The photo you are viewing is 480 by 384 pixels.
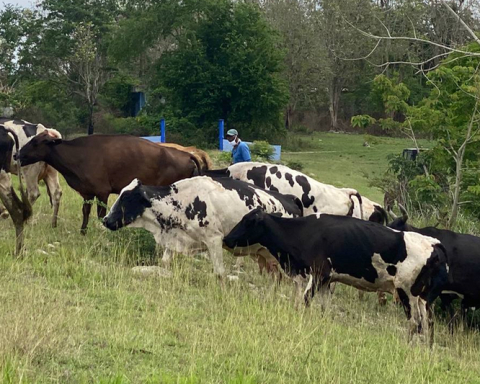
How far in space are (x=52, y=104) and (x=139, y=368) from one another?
4349 centimetres

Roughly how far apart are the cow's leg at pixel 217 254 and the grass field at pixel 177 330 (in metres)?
0.22

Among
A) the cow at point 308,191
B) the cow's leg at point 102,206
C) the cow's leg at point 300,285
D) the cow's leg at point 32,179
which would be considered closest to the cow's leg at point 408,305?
the cow's leg at point 300,285

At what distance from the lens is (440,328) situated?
11430mm

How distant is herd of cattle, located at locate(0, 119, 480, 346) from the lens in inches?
404

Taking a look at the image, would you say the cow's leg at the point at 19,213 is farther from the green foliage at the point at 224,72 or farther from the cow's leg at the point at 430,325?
the green foliage at the point at 224,72

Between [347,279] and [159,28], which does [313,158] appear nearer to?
[159,28]

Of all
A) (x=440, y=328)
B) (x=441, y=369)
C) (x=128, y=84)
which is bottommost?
(x=440, y=328)

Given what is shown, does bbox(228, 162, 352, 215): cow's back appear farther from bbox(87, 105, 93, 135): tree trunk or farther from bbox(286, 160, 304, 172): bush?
bbox(87, 105, 93, 135): tree trunk

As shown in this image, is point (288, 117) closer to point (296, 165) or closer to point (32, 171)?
point (296, 165)

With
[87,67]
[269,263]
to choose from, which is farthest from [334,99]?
[269,263]

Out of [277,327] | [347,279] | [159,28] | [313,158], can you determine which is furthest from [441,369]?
[159,28]

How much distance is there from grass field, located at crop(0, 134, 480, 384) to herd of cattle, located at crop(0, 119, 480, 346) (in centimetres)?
44

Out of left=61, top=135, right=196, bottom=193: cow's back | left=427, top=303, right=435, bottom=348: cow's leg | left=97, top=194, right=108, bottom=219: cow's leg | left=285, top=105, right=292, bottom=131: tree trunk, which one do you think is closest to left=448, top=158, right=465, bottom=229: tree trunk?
left=61, top=135, right=196, bottom=193: cow's back

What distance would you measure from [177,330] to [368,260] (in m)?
3.58
